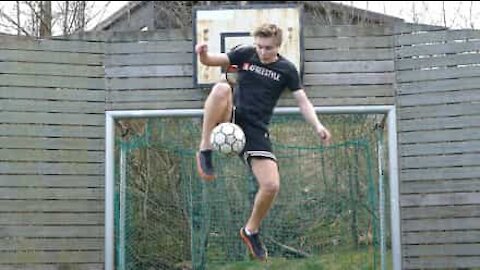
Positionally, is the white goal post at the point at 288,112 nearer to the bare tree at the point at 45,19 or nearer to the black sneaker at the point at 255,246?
the black sneaker at the point at 255,246

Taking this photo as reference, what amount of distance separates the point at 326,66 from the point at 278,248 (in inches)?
114

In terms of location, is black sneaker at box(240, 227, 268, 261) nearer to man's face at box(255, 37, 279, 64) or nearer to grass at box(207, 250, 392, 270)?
man's face at box(255, 37, 279, 64)

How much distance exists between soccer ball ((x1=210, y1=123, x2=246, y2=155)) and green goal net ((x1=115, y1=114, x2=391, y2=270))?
4137 millimetres

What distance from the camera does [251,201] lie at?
10086 mm

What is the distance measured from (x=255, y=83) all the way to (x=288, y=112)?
2724 millimetres

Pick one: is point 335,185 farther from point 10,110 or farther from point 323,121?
point 10,110

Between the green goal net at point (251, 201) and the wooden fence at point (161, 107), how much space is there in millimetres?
1149

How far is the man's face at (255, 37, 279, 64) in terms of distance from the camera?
16.6 feet

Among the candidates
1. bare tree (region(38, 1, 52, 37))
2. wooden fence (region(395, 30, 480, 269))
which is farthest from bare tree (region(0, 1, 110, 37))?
wooden fence (region(395, 30, 480, 269))

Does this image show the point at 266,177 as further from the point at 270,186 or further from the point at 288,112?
the point at 288,112

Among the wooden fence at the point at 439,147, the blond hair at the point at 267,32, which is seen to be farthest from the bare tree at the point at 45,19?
the blond hair at the point at 267,32

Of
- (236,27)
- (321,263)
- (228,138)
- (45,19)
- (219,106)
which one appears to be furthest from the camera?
(45,19)

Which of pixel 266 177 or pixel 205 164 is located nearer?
pixel 266 177

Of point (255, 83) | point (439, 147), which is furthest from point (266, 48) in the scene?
point (439, 147)
